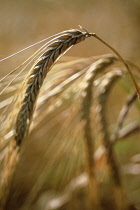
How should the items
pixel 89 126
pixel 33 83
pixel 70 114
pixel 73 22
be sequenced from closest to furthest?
pixel 33 83
pixel 89 126
pixel 70 114
pixel 73 22

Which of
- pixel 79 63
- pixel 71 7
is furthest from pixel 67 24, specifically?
pixel 79 63

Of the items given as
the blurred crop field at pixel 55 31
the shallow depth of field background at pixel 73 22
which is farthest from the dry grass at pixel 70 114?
the shallow depth of field background at pixel 73 22

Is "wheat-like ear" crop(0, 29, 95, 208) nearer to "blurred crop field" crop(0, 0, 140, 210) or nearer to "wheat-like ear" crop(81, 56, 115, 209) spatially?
"wheat-like ear" crop(81, 56, 115, 209)

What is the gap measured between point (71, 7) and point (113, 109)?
2.30 ft

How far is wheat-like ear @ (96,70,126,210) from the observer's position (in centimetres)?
67

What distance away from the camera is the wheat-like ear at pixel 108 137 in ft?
2.20

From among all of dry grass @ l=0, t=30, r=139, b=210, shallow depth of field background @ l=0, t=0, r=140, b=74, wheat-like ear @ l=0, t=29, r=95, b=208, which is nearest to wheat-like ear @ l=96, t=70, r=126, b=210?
dry grass @ l=0, t=30, r=139, b=210

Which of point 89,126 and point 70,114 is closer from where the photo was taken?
point 89,126

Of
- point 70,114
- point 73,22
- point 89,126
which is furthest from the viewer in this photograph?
point 73,22

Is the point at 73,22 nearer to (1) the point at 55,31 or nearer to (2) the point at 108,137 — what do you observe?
(1) the point at 55,31

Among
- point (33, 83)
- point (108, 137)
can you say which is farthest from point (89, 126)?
point (33, 83)

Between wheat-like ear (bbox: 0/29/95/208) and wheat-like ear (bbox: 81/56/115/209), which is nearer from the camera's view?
wheat-like ear (bbox: 0/29/95/208)

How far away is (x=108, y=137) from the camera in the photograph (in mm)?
699

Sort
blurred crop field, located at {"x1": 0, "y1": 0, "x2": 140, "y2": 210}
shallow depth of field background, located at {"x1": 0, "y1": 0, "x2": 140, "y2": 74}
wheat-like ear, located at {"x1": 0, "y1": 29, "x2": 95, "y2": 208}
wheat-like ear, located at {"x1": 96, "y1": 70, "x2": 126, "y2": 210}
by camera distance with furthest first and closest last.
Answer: shallow depth of field background, located at {"x1": 0, "y1": 0, "x2": 140, "y2": 74} < blurred crop field, located at {"x1": 0, "y1": 0, "x2": 140, "y2": 210} < wheat-like ear, located at {"x1": 96, "y1": 70, "x2": 126, "y2": 210} < wheat-like ear, located at {"x1": 0, "y1": 29, "x2": 95, "y2": 208}
